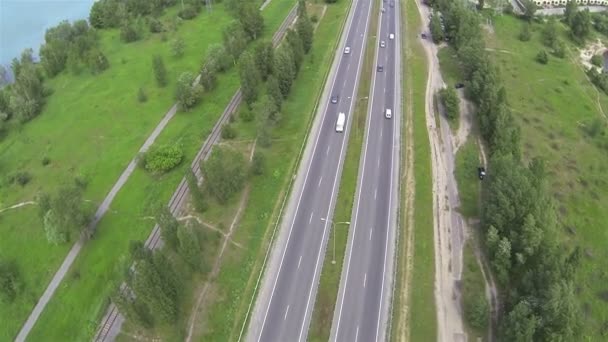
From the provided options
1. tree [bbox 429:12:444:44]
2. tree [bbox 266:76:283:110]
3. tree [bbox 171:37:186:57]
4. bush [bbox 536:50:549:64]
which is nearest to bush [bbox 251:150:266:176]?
tree [bbox 266:76:283:110]

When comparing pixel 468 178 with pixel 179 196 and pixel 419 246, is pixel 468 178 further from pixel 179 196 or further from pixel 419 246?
pixel 179 196

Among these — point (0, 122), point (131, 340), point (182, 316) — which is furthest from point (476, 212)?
point (0, 122)

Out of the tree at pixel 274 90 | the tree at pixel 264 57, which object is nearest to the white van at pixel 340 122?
the tree at pixel 274 90

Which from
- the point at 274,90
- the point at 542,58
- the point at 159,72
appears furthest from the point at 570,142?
the point at 159,72

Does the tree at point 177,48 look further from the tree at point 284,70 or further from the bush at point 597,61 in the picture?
the bush at point 597,61

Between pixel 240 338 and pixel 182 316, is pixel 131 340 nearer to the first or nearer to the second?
pixel 182 316
